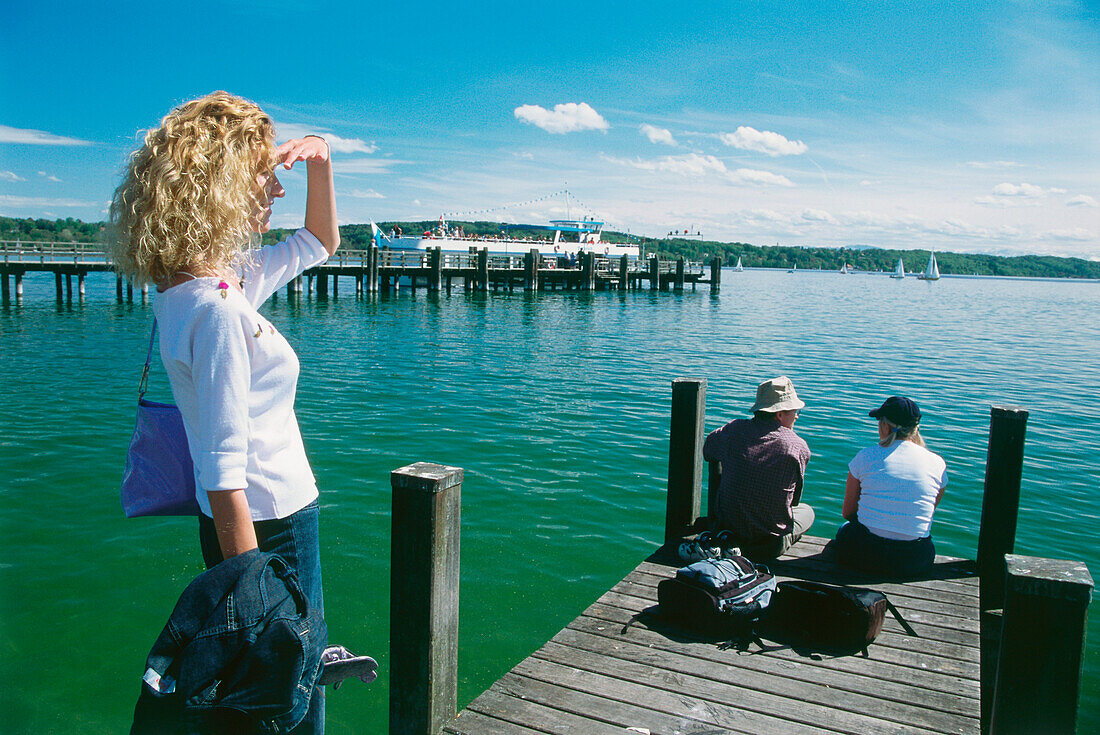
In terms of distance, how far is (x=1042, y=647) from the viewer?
2.63 m

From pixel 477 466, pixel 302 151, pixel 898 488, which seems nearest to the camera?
pixel 302 151

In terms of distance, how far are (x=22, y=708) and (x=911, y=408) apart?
231 inches

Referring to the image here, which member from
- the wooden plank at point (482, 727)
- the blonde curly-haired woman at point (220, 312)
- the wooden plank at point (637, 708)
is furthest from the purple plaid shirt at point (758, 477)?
the blonde curly-haired woman at point (220, 312)

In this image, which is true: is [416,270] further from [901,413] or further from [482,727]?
[482,727]

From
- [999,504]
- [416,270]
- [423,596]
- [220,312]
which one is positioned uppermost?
[416,270]

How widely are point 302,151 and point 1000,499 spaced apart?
4981mm

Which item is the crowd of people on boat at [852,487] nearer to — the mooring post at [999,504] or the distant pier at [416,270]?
the mooring post at [999,504]

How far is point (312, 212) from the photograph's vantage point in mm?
2541

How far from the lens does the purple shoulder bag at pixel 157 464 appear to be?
212 centimetres

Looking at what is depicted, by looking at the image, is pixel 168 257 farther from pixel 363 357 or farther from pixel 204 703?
pixel 363 357

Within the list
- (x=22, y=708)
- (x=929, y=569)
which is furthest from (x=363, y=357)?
(x=929, y=569)

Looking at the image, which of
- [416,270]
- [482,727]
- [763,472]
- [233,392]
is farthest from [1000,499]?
[416,270]

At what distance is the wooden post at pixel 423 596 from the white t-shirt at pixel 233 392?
852 millimetres

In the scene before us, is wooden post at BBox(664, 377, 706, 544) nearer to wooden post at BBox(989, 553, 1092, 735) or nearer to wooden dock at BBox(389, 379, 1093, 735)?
wooden dock at BBox(389, 379, 1093, 735)
